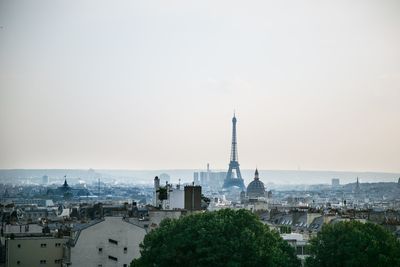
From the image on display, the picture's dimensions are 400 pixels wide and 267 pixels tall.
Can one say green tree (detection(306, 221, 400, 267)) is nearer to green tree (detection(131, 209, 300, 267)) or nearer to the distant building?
green tree (detection(131, 209, 300, 267))

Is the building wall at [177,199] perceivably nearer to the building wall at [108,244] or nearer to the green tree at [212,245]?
the building wall at [108,244]

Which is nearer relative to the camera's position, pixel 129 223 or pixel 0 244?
pixel 129 223

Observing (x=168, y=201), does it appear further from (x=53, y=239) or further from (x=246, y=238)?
(x=246, y=238)

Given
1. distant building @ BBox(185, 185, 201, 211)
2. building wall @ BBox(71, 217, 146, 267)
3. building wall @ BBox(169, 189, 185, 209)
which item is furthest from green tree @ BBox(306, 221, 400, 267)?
building wall @ BBox(169, 189, 185, 209)

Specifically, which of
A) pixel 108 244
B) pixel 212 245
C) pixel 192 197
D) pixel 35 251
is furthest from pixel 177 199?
pixel 212 245

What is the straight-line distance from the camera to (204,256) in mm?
40938

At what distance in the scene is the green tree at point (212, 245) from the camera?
40719mm

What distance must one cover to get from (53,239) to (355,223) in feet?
48.5

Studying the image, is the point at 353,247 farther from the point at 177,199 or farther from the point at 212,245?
the point at 177,199

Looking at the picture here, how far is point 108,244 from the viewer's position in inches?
1823

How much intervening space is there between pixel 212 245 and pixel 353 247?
624 cm

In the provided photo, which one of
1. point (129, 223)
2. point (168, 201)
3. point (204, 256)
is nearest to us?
point (204, 256)

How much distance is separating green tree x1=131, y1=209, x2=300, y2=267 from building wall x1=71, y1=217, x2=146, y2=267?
3.56 metres

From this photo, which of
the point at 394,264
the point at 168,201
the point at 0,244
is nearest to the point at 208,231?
the point at 394,264
